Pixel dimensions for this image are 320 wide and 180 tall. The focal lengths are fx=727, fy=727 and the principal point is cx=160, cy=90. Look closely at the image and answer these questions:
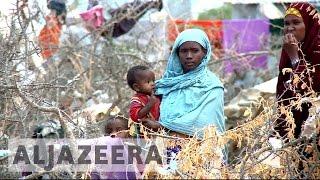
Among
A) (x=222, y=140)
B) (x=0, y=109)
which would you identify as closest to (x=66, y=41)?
(x=0, y=109)

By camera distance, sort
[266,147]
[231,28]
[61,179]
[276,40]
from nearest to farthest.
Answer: [266,147] < [61,179] < [276,40] < [231,28]

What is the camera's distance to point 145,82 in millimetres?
4523

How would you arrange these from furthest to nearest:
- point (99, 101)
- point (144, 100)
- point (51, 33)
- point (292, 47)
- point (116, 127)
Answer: point (51, 33)
point (99, 101)
point (292, 47)
point (144, 100)
point (116, 127)

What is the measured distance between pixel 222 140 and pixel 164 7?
4.62m

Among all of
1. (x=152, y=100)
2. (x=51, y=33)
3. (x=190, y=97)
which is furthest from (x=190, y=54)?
(x=51, y=33)

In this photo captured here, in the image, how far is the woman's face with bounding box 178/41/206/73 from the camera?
4555mm

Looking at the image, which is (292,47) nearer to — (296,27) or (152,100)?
(296,27)

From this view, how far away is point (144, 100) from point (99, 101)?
9.48 ft

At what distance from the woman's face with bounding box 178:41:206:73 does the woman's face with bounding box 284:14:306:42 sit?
2.22 feet

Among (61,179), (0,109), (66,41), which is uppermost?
(66,41)

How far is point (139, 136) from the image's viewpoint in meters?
4.23

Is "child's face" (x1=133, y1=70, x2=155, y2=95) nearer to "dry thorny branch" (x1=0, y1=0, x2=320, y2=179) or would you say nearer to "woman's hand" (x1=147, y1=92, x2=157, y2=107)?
"woman's hand" (x1=147, y1=92, x2=157, y2=107)

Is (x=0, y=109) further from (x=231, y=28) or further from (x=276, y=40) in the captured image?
(x=231, y=28)

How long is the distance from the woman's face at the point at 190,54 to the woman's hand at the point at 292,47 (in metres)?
0.61
